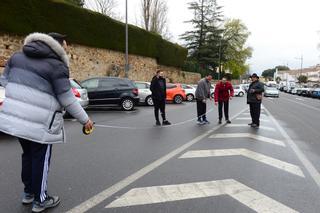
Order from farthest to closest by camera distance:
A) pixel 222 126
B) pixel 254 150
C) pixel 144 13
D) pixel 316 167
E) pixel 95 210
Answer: pixel 144 13
pixel 222 126
pixel 254 150
pixel 316 167
pixel 95 210

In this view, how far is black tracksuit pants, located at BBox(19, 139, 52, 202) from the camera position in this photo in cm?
345

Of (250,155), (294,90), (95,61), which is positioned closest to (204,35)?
(294,90)

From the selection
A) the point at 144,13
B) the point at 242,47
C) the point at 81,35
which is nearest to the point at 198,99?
the point at 81,35

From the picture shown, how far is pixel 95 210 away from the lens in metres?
3.64

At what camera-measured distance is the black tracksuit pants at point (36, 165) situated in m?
3.45

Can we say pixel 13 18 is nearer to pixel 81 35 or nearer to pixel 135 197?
pixel 81 35

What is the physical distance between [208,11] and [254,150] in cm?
5858

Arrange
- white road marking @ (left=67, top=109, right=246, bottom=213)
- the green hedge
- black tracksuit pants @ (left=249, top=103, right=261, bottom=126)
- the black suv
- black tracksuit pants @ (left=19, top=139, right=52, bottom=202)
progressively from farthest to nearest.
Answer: the green hedge → the black suv → black tracksuit pants @ (left=249, top=103, right=261, bottom=126) → white road marking @ (left=67, top=109, right=246, bottom=213) → black tracksuit pants @ (left=19, top=139, right=52, bottom=202)

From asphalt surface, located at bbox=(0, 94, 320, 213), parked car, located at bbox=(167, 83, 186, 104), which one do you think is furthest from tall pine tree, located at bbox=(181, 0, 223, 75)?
asphalt surface, located at bbox=(0, 94, 320, 213)

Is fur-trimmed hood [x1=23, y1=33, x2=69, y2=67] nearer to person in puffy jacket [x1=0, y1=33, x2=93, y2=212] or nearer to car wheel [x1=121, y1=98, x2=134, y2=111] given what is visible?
person in puffy jacket [x1=0, y1=33, x2=93, y2=212]

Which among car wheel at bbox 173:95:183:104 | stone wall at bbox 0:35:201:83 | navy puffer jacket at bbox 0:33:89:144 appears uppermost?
stone wall at bbox 0:35:201:83

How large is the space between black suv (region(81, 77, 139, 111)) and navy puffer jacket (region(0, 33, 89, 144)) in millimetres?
12010

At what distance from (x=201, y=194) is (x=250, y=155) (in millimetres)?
2562

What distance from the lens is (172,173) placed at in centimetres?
507
